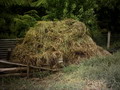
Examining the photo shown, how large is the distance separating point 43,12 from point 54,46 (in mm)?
3212

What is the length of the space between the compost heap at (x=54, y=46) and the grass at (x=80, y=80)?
1.88 ft

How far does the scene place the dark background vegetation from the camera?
8.04m

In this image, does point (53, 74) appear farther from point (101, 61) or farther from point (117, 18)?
point (117, 18)

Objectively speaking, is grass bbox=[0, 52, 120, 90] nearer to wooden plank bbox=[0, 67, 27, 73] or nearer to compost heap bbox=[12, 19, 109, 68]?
wooden plank bbox=[0, 67, 27, 73]

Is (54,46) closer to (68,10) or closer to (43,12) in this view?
(68,10)

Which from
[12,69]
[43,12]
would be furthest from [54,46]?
[43,12]

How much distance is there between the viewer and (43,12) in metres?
9.93

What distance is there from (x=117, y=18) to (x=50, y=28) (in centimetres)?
667

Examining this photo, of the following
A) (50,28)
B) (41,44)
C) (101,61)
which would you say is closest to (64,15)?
(50,28)

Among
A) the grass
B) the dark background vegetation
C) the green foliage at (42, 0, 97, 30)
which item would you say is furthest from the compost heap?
the green foliage at (42, 0, 97, 30)

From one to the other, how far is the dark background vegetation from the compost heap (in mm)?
763

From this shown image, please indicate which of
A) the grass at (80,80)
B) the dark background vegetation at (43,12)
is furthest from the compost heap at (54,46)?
the dark background vegetation at (43,12)

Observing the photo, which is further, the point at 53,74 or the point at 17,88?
the point at 53,74

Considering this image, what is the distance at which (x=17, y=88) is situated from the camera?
536cm
